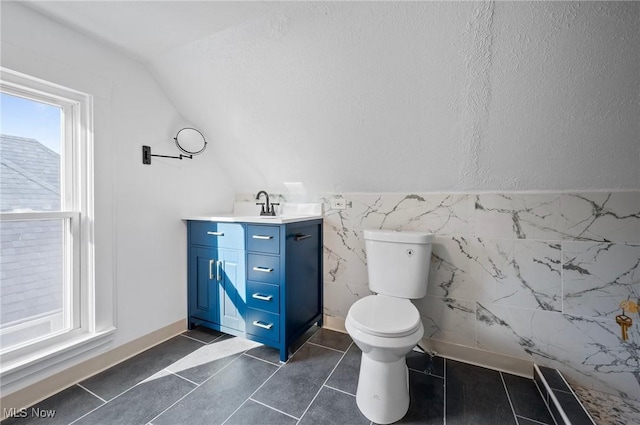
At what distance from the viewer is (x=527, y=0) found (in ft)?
3.44

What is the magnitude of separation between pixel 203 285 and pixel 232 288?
299mm

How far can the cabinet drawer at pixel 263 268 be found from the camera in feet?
5.65

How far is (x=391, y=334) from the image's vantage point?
46.9 inches

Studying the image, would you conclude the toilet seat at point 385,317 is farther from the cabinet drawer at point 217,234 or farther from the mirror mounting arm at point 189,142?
the mirror mounting arm at point 189,142

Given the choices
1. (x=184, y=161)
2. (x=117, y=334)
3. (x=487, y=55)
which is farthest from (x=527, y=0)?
(x=117, y=334)

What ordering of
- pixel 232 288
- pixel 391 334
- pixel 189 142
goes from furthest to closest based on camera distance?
1. pixel 189 142
2. pixel 232 288
3. pixel 391 334

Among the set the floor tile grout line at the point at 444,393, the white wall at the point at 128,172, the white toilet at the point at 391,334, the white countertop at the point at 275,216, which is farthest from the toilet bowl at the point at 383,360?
the white wall at the point at 128,172

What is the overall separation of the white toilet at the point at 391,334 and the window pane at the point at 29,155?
177cm

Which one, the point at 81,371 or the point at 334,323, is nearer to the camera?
the point at 81,371

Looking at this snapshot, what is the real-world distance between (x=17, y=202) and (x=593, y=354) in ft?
10.4

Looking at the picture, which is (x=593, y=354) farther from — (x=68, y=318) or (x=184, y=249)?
(x=68, y=318)

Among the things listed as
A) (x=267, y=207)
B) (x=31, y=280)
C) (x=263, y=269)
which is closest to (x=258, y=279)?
(x=263, y=269)

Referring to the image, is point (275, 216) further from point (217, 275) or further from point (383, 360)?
point (383, 360)

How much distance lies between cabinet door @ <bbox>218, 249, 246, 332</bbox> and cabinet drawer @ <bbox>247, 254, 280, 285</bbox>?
67 millimetres
